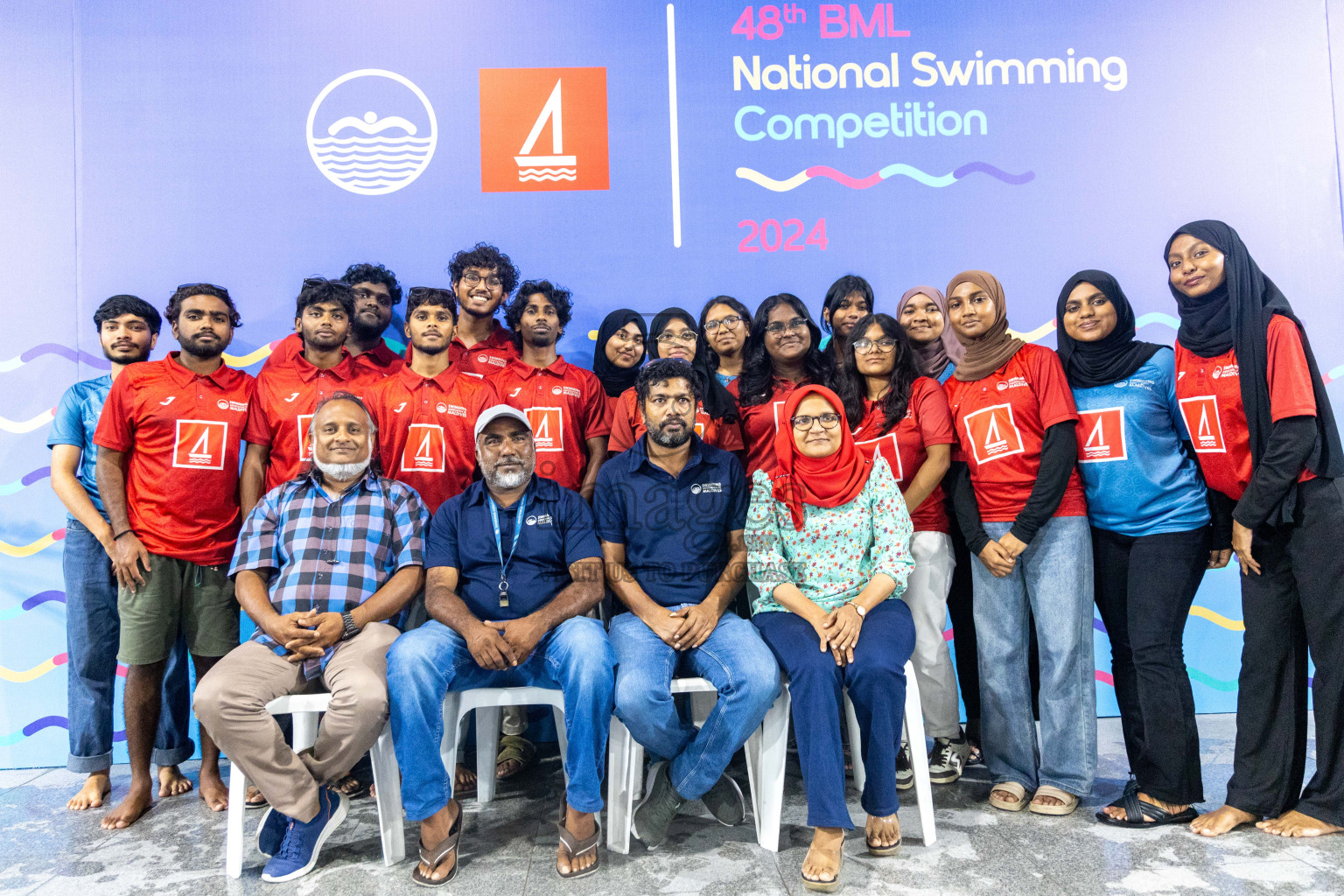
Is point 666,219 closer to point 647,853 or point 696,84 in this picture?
point 696,84

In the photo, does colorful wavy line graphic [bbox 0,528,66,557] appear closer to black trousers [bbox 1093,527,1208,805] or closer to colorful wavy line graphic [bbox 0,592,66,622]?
colorful wavy line graphic [bbox 0,592,66,622]

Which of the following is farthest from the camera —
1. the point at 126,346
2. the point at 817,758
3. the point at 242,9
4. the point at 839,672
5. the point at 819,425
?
the point at 242,9

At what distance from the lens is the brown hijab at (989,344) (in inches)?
109

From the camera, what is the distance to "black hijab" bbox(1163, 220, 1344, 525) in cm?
236

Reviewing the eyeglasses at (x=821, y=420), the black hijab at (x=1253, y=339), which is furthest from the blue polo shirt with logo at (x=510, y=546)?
the black hijab at (x=1253, y=339)

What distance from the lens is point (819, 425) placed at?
2512 mm

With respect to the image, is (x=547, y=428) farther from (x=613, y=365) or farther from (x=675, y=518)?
(x=675, y=518)

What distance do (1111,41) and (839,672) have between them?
10.6ft

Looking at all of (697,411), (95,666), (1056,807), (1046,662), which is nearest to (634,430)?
(697,411)

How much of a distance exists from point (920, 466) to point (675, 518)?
92 centimetres

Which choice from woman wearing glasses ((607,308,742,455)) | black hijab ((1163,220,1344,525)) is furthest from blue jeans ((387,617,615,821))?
black hijab ((1163,220,1344,525))

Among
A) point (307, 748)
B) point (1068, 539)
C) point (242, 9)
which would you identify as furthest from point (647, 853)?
point (242, 9)

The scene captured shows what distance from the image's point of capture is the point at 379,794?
2.33m

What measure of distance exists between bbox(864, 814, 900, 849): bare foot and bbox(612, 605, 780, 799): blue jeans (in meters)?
0.42
